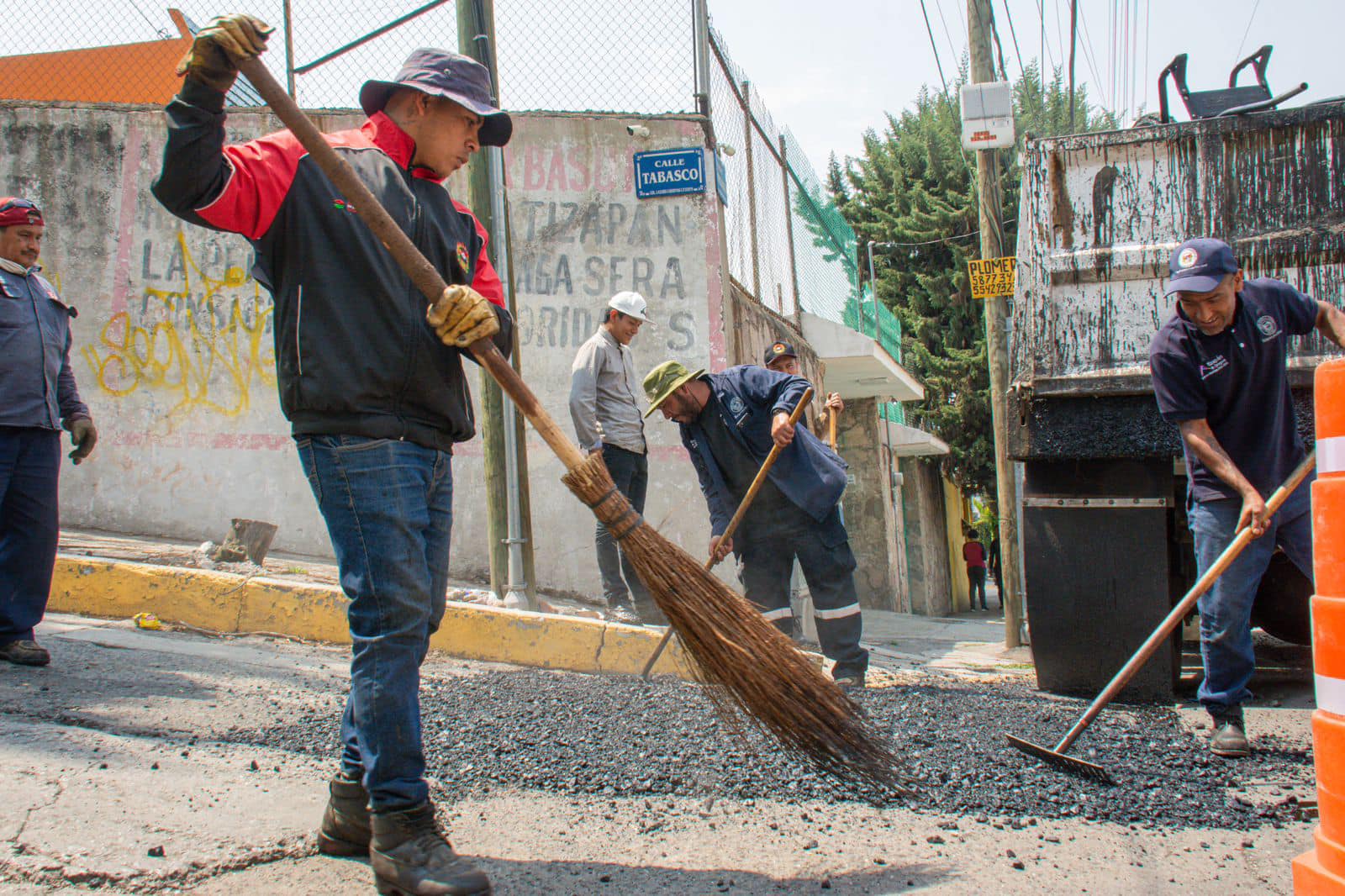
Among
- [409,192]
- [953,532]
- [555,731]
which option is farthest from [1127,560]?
[953,532]

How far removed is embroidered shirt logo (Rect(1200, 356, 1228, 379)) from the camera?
3.85 metres

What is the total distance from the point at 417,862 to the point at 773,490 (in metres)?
3.37

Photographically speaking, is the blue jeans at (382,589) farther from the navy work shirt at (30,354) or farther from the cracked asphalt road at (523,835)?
the navy work shirt at (30,354)

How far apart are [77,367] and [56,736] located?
5.71m

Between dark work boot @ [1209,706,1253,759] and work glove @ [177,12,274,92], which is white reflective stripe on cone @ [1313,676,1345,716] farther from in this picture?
work glove @ [177,12,274,92]

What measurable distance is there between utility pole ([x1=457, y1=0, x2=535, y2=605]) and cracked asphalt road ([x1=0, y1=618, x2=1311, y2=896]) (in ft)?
8.56

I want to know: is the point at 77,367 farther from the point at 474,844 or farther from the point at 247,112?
the point at 474,844

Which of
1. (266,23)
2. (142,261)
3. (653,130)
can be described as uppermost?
(653,130)

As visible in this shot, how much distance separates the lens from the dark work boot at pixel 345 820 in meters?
2.51

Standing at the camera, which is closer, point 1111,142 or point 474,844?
point 474,844

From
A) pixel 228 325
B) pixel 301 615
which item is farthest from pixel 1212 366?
pixel 228 325

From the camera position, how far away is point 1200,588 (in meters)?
3.63

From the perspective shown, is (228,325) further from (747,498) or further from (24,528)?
(747,498)

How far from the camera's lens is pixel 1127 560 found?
14.6ft
